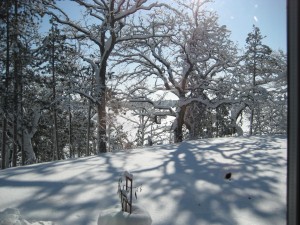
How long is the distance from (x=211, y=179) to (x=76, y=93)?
431 inches

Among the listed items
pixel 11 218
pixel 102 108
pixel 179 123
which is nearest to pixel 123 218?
pixel 11 218

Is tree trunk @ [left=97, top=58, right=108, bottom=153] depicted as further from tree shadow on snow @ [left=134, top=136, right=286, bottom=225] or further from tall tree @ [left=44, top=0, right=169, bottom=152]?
tree shadow on snow @ [left=134, top=136, right=286, bottom=225]

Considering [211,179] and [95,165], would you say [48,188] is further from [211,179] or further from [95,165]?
[211,179]

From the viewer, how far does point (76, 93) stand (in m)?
14.6

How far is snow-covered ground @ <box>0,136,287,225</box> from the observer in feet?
11.3

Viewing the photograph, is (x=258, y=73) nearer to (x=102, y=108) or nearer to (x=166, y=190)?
(x=102, y=108)

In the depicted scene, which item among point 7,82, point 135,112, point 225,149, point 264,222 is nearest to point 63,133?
point 135,112

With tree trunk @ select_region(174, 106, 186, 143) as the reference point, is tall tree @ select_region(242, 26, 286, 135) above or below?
above

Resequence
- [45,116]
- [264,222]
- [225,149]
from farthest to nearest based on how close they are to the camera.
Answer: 1. [45,116]
2. [225,149]
3. [264,222]

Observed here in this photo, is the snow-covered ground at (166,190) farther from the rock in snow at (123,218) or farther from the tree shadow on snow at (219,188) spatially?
the rock in snow at (123,218)

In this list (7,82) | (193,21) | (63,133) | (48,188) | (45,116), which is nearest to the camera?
(48,188)

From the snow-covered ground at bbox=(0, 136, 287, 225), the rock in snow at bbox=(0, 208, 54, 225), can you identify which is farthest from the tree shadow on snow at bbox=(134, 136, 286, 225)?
the rock in snow at bbox=(0, 208, 54, 225)

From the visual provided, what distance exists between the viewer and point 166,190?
4.32 metres

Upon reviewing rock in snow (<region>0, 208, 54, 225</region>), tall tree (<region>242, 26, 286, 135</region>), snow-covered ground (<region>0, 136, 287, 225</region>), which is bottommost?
snow-covered ground (<region>0, 136, 287, 225</region>)
